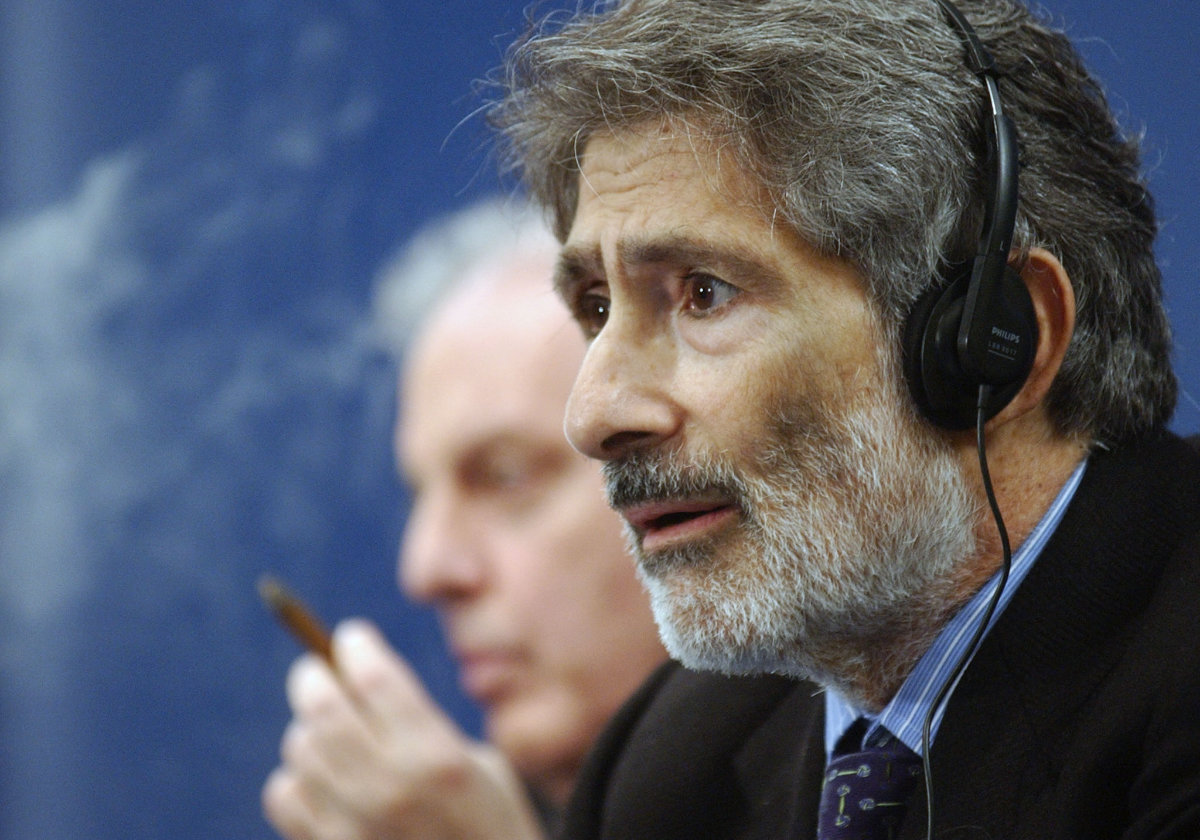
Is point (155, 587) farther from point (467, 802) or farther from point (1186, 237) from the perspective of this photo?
point (1186, 237)

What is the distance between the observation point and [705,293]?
1173mm

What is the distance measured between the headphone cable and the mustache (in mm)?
195

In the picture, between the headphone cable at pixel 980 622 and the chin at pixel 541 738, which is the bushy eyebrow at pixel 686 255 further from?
the chin at pixel 541 738

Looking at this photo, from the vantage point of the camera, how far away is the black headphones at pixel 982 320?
1.08 m

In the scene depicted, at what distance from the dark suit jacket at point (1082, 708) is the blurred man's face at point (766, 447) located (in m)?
0.10

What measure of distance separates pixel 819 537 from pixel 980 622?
0.48ft

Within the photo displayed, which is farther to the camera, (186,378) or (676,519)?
(186,378)

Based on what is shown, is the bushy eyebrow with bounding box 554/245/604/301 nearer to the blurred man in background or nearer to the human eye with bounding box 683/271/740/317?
the human eye with bounding box 683/271/740/317

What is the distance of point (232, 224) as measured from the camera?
2.06 metres

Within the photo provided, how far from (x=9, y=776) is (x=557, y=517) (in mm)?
935

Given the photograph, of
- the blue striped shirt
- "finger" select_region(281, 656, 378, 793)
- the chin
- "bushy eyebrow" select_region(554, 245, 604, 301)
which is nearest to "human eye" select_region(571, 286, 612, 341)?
"bushy eyebrow" select_region(554, 245, 604, 301)

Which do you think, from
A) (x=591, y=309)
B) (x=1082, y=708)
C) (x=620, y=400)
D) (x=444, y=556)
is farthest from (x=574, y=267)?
(x=444, y=556)

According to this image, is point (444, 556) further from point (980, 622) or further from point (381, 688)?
point (980, 622)

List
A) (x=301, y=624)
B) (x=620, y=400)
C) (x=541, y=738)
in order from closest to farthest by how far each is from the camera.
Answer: (x=620, y=400) < (x=301, y=624) < (x=541, y=738)
